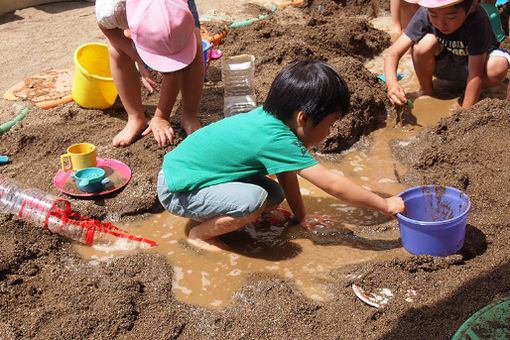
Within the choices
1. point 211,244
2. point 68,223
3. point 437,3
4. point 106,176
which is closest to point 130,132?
point 106,176

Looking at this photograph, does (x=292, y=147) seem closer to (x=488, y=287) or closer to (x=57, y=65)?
(x=488, y=287)

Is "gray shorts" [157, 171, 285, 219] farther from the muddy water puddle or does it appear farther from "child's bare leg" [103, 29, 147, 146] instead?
"child's bare leg" [103, 29, 147, 146]

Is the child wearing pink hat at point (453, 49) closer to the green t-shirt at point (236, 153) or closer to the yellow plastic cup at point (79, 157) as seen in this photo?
the green t-shirt at point (236, 153)

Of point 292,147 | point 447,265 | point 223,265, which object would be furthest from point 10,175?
point 447,265

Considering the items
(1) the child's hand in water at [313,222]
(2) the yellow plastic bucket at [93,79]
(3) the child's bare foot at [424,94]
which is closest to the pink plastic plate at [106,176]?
(2) the yellow plastic bucket at [93,79]

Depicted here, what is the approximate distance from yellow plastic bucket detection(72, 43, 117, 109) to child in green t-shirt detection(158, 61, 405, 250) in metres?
1.55

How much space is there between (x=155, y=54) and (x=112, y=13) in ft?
1.67

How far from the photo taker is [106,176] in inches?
129

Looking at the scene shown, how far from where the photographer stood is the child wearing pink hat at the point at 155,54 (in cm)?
312

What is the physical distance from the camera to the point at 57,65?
4992 mm

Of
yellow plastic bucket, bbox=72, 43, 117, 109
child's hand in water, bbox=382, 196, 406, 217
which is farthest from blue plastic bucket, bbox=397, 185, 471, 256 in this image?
yellow plastic bucket, bbox=72, 43, 117, 109

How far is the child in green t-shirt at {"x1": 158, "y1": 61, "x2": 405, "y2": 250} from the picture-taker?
2314 millimetres

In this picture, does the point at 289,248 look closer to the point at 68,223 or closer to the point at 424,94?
the point at 68,223

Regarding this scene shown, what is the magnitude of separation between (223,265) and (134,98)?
1646 mm
